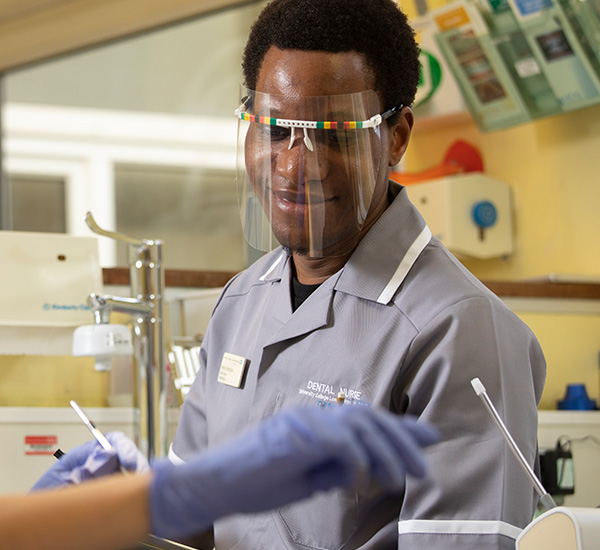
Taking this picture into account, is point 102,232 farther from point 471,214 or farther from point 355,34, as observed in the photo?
Answer: point 471,214

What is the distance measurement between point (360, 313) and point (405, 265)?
0.09 meters

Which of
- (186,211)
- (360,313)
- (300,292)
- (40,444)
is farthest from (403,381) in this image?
(186,211)

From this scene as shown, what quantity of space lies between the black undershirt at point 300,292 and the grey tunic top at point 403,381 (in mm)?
17

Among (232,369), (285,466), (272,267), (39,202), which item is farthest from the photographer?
(39,202)

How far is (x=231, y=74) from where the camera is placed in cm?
499

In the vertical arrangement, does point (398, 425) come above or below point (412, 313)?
below

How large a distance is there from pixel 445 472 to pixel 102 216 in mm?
4127

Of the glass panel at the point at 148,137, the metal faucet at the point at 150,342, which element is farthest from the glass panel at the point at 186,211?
the metal faucet at the point at 150,342

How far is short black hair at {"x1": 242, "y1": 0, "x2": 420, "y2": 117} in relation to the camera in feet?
3.61

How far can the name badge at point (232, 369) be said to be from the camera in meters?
1.23

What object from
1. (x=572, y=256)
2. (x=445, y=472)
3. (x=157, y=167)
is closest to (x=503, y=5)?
(x=572, y=256)

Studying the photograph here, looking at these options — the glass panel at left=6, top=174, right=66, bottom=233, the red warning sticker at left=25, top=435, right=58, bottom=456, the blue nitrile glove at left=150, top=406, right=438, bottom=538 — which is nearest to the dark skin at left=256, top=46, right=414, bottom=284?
the blue nitrile glove at left=150, top=406, right=438, bottom=538

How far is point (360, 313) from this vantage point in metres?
1.12

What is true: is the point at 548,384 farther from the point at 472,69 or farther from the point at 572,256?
the point at 472,69
